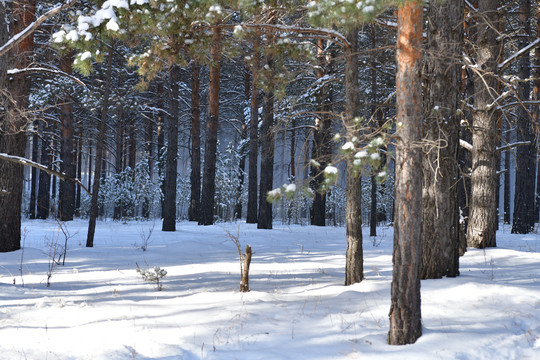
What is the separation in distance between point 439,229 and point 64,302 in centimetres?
577

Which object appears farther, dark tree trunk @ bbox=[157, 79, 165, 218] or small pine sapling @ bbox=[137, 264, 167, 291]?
dark tree trunk @ bbox=[157, 79, 165, 218]

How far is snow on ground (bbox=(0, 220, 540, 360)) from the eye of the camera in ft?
14.6

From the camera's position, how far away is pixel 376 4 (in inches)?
176

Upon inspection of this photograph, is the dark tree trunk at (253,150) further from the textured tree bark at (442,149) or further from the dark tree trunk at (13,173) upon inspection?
the textured tree bark at (442,149)

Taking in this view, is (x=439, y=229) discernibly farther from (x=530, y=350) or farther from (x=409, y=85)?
(x=409, y=85)

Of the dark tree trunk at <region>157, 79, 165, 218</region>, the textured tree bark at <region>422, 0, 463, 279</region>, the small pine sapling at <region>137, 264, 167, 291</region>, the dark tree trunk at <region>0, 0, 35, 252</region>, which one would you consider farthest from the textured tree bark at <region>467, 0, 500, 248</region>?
the dark tree trunk at <region>157, 79, 165, 218</region>

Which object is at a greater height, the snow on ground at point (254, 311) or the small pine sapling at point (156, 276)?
the small pine sapling at point (156, 276)

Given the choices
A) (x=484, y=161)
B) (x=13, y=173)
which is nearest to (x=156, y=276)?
(x=13, y=173)

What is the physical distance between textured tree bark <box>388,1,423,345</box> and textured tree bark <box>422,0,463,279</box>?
103 inches

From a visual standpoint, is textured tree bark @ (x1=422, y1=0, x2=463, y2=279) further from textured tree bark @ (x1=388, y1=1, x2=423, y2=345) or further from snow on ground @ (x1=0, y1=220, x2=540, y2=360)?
textured tree bark @ (x1=388, y1=1, x2=423, y2=345)

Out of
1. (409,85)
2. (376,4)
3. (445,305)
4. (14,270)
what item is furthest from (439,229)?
(14,270)

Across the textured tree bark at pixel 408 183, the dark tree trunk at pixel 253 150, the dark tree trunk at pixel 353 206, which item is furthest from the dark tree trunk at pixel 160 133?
the textured tree bark at pixel 408 183

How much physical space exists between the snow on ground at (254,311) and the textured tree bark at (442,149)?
17.6 inches

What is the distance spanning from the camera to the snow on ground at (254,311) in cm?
446
